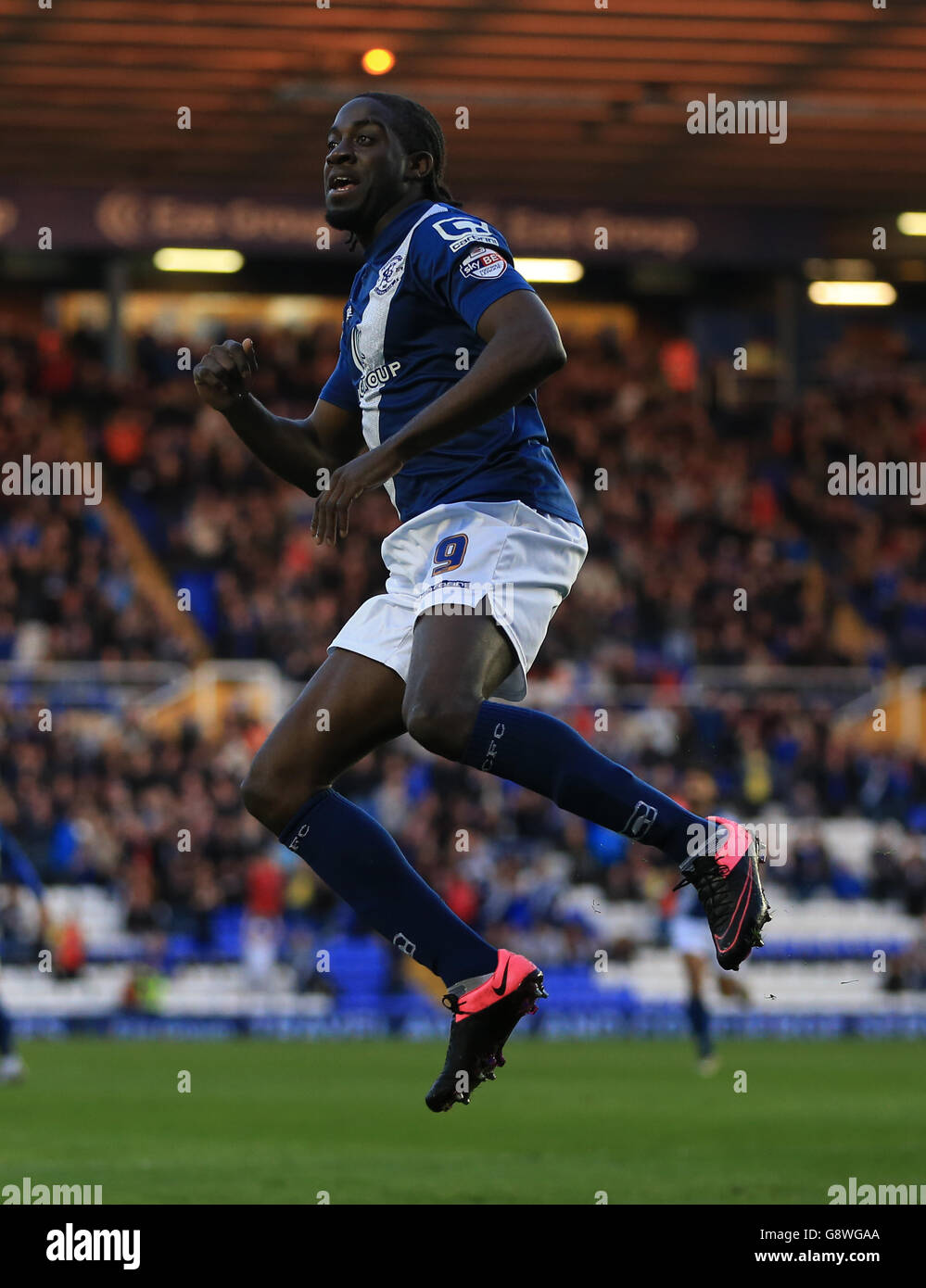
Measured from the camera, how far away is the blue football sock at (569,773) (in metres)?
5.16

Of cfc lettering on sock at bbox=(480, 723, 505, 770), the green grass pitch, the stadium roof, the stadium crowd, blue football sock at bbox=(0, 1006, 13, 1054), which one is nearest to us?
cfc lettering on sock at bbox=(480, 723, 505, 770)

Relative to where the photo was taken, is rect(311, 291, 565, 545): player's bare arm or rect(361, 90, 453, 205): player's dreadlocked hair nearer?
rect(311, 291, 565, 545): player's bare arm

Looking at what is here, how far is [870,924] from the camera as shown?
828 inches

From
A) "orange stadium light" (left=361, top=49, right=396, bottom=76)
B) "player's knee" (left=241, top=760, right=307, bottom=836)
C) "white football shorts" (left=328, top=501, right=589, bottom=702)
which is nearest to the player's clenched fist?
"white football shorts" (left=328, top=501, right=589, bottom=702)

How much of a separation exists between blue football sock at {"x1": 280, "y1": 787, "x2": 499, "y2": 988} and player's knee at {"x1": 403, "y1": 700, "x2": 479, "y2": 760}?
0.50 metres

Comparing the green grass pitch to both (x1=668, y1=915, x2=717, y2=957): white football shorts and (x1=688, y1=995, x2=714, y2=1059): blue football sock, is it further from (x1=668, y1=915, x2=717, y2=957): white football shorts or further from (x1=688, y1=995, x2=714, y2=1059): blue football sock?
(x1=668, y1=915, x2=717, y2=957): white football shorts

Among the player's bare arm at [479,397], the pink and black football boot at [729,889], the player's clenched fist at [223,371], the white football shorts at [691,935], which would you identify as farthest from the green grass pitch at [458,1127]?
the player's bare arm at [479,397]

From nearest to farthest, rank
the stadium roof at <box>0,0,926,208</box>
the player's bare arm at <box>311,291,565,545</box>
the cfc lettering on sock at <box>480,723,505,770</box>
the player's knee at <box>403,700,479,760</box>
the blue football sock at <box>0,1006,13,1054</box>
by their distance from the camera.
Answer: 1. the player's bare arm at <box>311,291,565,545</box>
2. the player's knee at <box>403,700,479,760</box>
3. the cfc lettering on sock at <box>480,723,505,770</box>
4. the blue football sock at <box>0,1006,13,1054</box>
5. the stadium roof at <box>0,0,926,208</box>

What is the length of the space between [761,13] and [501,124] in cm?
390

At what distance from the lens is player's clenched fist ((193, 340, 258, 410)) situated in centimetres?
555

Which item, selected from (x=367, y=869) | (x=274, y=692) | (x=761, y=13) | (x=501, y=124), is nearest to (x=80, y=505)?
(x=274, y=692)

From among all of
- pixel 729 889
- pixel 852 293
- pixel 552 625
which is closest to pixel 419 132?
pixel 729 889
